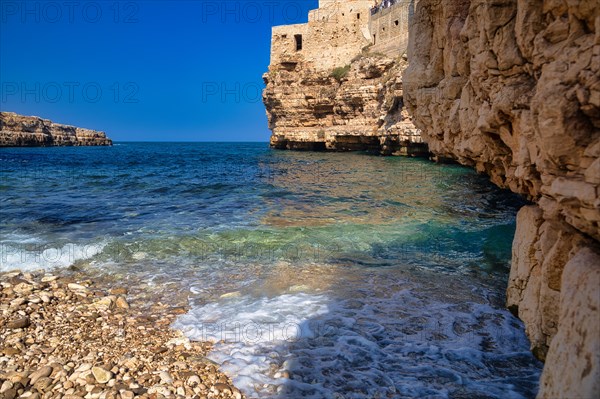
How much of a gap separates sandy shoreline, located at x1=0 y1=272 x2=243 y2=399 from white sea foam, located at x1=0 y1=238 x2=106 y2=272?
4.18 ft

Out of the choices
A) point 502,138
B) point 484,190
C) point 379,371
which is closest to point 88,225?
point 379,371

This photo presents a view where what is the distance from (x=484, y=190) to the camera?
13.5 meters

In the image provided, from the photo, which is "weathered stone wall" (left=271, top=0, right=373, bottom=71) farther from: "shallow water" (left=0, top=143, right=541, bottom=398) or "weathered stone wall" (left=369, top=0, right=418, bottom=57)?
"shallow water" (left=0, top=143, right=541, bottom=398)

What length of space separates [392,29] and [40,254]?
37.4 metres

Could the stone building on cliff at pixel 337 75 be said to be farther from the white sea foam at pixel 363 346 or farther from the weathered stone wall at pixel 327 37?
the white sea foam at pixel 363 346

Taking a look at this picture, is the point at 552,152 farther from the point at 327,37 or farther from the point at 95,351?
the point at 327,37

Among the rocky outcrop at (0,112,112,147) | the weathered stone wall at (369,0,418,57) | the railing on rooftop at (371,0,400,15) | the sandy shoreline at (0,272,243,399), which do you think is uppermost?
the railing on rooftop at (371,0,400,15)

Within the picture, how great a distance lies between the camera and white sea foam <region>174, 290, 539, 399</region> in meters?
3.03

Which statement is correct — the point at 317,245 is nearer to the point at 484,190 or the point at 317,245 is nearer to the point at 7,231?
→ the point at 7,231

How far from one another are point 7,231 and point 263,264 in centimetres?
637

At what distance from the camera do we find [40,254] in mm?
6680

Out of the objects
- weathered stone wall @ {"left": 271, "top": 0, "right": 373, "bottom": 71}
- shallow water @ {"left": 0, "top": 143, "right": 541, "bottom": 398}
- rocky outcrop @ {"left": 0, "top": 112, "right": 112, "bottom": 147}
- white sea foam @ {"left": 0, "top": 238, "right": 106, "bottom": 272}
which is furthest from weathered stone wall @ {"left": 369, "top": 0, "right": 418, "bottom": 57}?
rocky outcrop @ {"left": 0, "top": 112, "right": 112, "bottom": 147}

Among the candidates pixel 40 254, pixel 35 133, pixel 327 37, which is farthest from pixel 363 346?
pixel 35 133

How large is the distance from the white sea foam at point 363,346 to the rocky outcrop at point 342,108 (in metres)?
26.2
